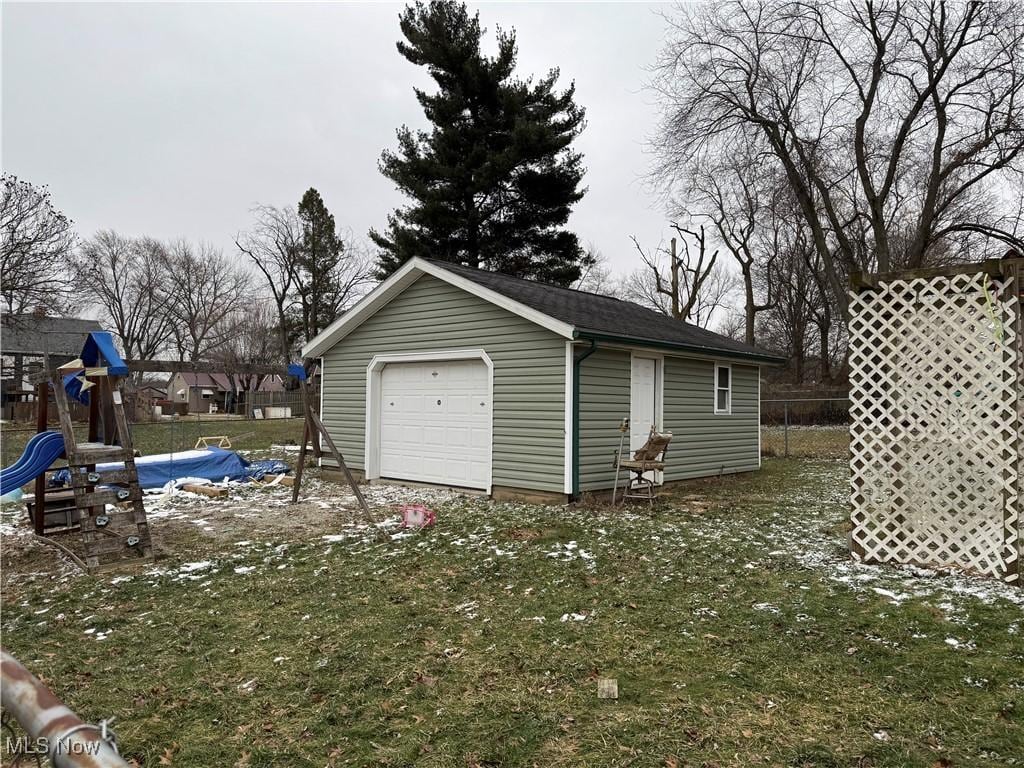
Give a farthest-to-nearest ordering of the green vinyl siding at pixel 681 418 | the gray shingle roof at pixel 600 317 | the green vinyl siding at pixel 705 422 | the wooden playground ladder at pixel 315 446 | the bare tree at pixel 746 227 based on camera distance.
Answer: the bare tree at pixel 746 227 → the green vinyl siding at pixel 705 422 → the gray shingle roof at pixel 600 317 → the green vinyl siding at pixel 681 418 → the wooden playground ladder at pixel 315 446

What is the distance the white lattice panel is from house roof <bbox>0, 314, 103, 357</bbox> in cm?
2288

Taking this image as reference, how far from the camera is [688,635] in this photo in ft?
12.4

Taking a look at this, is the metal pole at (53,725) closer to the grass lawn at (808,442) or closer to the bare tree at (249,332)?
the grass lawn at (808,442)

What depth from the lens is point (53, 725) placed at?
904 mm

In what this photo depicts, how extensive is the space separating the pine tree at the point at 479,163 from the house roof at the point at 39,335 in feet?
41.2

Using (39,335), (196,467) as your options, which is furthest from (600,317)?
(39,335)

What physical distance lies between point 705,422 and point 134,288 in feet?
124

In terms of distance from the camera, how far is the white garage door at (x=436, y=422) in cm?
930

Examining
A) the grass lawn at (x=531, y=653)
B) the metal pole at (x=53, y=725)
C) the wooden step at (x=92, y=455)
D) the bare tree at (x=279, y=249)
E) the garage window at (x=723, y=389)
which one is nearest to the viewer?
the metal pole at (x=53, y=725)

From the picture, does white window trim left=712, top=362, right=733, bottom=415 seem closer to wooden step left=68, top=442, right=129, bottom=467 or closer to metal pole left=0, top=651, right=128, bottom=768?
wooden step left=68, top=442, right=129, bottom=467

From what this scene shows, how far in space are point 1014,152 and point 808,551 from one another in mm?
14306

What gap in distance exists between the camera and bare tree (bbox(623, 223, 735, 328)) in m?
31.3

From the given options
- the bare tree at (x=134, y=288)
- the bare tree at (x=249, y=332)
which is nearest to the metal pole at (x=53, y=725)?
the bare tree at (x=249, y=332)

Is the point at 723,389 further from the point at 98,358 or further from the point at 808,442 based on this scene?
the point at 98,358
